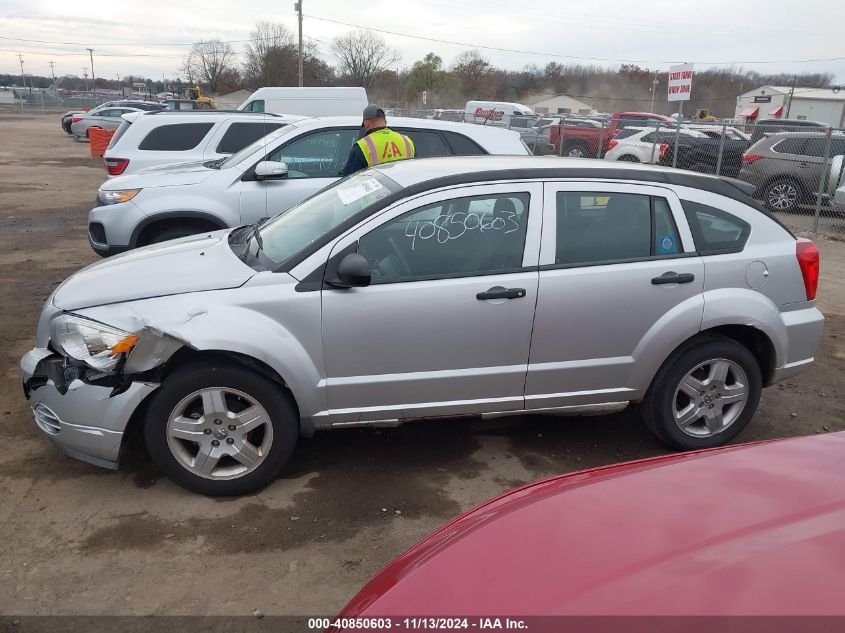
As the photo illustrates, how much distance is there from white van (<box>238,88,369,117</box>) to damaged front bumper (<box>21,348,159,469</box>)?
579 inches

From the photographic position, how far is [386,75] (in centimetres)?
7388

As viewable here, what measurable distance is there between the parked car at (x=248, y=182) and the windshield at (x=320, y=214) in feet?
7.29

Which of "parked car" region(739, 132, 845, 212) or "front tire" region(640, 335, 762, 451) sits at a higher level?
"parked car" region(739, 132, 845, 212)

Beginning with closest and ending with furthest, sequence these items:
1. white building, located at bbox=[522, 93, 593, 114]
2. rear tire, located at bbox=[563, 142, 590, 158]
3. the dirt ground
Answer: the dirt ground → rear tire, located at bbox=[563, 142, 590, 158] → white building, located at bbox=[522, 93, 593, 114]

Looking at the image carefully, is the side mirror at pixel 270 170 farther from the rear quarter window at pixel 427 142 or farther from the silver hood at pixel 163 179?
the rear quarter window at pixel 427 142

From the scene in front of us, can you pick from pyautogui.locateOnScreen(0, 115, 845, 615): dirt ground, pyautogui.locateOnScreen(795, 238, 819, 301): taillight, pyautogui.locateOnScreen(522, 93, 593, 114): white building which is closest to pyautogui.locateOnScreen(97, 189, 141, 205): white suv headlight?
pyautogui.locateOnScreen(0, 115, 845, 615): dirt ground

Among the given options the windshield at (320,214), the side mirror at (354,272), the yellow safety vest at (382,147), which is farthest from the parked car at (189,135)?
the side mirror at (354,272)

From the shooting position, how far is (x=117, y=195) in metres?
7.00

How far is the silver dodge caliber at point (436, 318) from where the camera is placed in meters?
3.57

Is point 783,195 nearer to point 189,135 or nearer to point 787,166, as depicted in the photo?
point 787,166

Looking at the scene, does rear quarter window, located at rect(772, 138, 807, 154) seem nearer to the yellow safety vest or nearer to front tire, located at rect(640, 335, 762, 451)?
the yellow safety vest

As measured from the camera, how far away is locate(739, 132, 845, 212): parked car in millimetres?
13805

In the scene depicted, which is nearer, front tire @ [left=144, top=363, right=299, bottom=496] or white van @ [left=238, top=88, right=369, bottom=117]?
front tire @ [left=144, top=363, right=299, bottom=496]

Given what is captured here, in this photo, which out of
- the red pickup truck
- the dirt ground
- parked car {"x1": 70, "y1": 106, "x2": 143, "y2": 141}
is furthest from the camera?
parked car {"x1": 70, "y1": 106, "x2": 143, "y2": 141}
